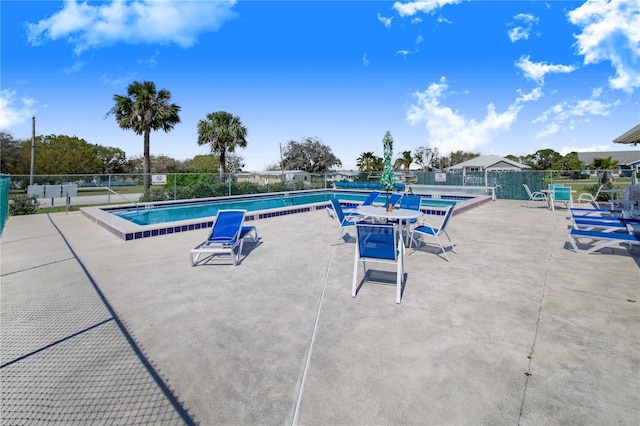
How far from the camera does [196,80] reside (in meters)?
22.5

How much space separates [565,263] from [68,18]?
66.0ft

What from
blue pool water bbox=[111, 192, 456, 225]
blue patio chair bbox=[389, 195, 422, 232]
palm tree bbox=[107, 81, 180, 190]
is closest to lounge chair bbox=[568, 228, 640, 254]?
blue patio chair bbox=[389, 195, 422, 232]

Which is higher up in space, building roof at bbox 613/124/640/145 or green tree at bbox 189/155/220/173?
green tree at bbox 189/155/220/173

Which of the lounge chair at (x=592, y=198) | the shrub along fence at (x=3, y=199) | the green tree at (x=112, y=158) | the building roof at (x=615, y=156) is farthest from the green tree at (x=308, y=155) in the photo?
the building roof at (x=615, y=156)

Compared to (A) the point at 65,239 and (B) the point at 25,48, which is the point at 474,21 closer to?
(A) the point at 65,239

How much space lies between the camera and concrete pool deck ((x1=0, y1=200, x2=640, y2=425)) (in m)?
1.80

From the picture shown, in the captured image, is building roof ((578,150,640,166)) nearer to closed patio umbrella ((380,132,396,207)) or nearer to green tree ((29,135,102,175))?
closed patio umbrella ((380,132,396,207))

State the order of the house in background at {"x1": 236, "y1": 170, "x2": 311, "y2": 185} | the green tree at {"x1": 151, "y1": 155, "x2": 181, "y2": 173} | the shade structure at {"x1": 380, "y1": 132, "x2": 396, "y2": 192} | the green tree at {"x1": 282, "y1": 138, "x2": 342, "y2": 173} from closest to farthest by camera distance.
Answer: the shade structure at {"x1": 380, "y1": 132, "x2": 396, "y2": 192} < the house in background at {"x1": 236, "y1": 170, "x2": 311, "y2": 185} < the green tree at {"x1": 282, "y1": 138, "x2": 342, "y2": 173} < the green tree at {"x1": 151, "y1": 155, "x2": 181, "y2": 173}

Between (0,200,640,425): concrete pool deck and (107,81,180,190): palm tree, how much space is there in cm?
1848

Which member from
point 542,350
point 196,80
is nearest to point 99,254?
point 542,350

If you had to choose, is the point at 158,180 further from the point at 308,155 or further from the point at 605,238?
the point at 308,155

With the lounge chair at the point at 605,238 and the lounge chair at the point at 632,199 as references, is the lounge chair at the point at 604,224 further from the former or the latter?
the lounge chair at the point at 632,199

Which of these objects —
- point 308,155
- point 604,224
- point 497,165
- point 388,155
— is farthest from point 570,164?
point 604,224

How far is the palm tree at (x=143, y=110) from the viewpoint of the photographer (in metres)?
20.3
